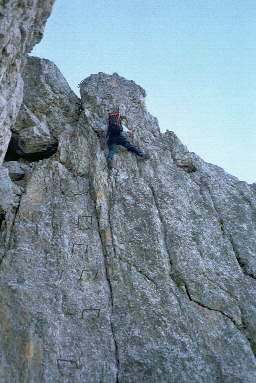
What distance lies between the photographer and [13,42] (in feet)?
40.5

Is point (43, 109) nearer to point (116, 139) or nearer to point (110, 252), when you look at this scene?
point (116, 139)

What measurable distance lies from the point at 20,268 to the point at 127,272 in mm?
4278

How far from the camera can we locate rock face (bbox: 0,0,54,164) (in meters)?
11.1

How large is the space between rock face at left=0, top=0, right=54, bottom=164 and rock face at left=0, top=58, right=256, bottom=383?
421 centimetres

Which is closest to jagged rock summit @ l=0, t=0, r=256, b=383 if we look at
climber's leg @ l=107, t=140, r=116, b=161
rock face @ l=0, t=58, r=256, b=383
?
rock face @ l=0, t=58, r=256, b=383

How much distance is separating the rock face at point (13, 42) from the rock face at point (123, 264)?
4.21 meters

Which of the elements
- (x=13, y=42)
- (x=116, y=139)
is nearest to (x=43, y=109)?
(x=116, y=139)

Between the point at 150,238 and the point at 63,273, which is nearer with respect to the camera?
the point at 63,273

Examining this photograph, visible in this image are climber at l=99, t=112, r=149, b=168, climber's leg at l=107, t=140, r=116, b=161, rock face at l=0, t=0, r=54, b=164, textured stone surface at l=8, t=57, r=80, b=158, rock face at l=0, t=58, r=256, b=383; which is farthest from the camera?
textured stone surface at l=8, t=57, r=80, b=158

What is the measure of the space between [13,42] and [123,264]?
9376 millimetres

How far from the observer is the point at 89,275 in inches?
616

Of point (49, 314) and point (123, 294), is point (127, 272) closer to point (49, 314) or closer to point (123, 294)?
point (123, 294)

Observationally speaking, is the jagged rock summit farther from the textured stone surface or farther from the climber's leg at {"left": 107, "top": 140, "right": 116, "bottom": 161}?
the climber's leg at {"left": 107, "top": 140, "right": 116, "bottom": 161}

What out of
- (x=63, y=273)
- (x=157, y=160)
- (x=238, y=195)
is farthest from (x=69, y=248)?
(x=238, y=195)
